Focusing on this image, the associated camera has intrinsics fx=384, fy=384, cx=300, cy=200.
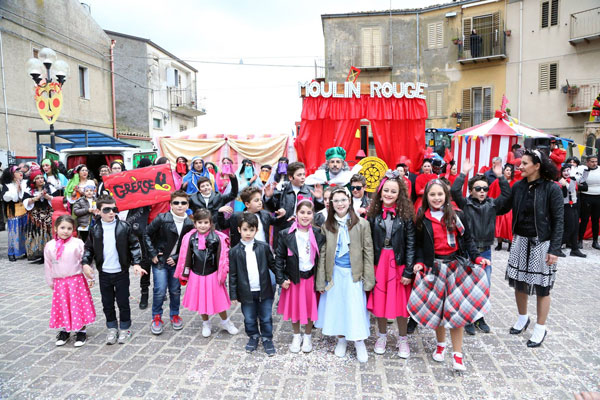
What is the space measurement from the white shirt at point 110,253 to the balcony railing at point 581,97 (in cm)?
2158

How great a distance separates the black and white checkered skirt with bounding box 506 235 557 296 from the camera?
4016 millimetres

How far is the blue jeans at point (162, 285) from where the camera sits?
4453 mm

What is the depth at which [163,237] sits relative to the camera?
448 centimetres

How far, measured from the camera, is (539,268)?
403 cm

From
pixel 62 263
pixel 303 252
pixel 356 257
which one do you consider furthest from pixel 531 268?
pixel 62 263

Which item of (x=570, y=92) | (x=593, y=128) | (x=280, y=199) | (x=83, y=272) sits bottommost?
(x=83, y=272)

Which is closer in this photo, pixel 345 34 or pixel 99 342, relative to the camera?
pixel 99 342

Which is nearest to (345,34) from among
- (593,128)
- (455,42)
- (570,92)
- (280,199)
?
(455,42)

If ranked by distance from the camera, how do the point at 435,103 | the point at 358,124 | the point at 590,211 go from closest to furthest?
the point at 590,211, the point at 358,124, the point at 435,103

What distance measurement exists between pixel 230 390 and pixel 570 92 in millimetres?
22120

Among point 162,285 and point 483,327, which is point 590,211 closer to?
point 483,327

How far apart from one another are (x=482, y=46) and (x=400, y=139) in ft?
51.6

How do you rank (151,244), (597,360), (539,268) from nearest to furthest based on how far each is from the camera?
(597,360) < (539,268) < (151,244)

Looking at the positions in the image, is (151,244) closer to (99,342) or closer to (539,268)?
(99,342)
